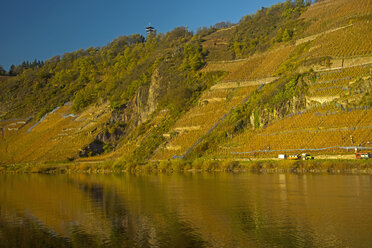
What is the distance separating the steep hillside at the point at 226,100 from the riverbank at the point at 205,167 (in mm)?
2447

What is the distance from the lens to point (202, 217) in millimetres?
25234

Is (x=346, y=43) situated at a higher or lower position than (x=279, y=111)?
higher

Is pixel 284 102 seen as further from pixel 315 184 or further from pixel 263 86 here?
pixel 315 184

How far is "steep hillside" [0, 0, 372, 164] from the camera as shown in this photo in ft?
192

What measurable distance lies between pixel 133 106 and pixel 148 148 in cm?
2756

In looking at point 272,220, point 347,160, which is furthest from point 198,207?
point 347,160

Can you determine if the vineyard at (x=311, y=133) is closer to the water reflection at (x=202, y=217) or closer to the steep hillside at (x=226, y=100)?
the steep hillside at (x=226, y=100)

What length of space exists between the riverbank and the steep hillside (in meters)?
2.45

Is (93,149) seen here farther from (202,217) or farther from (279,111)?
(202,217)

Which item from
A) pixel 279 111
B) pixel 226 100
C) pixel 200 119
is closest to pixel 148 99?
pixel 200 119

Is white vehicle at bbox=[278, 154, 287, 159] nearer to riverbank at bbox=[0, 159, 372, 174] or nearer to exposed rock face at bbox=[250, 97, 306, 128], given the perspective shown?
riverbank at bbox=[0, 159, 372, 174]

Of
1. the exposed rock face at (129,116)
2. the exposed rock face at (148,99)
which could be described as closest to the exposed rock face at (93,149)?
the exposed rock face at (129,116)

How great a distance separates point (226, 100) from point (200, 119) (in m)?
Answer: 6.40

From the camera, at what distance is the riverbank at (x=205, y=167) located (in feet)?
157
